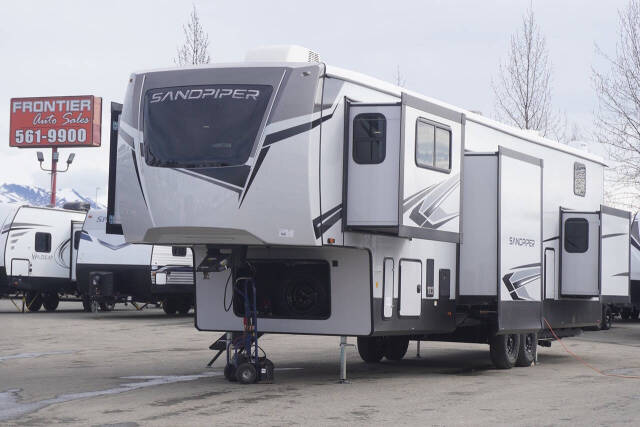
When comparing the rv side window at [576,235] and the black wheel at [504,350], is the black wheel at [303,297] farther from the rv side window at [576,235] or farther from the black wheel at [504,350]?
the rv side window at [576,235]

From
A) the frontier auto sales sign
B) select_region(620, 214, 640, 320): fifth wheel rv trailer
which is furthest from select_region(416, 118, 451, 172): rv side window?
the frontier auto sales sign

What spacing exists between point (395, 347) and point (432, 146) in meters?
4.70

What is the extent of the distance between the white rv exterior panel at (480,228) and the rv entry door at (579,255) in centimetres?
270

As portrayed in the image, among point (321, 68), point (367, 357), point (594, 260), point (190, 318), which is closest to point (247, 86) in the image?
point (321, 68)

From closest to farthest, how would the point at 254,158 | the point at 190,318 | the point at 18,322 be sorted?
1. the point at 254,158
2. the point at 18,322
3. the point at 190,318

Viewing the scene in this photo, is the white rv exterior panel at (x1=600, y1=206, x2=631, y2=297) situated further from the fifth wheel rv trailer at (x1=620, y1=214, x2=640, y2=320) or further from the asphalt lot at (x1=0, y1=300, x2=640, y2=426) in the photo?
the fifth wheel rv trailer at (x1=620, y1=214, x2=640, y2=320)

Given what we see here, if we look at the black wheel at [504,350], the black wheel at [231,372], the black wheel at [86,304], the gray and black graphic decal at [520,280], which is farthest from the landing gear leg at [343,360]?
the black wheel at [86,304]

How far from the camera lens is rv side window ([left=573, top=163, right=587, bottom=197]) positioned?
56.3 feet

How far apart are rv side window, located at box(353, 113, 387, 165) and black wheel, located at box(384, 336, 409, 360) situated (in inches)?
200

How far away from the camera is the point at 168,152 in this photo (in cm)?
1176

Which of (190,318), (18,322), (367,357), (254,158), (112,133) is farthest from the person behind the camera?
(190,318)

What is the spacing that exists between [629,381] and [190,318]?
1748cm

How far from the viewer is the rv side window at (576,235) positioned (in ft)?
53.4

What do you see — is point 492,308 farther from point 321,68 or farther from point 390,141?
point 321,68
